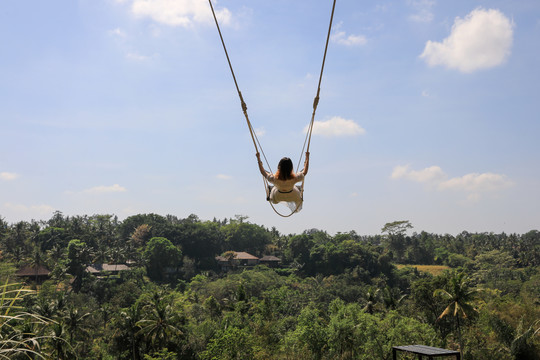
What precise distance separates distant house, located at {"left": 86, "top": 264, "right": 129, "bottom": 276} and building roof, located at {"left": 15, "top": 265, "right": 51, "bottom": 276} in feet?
22.4

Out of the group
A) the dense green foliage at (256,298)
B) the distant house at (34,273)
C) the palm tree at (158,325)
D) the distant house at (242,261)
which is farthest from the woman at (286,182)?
the distant house at (242,261)

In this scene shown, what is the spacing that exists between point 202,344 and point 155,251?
3462 centimetres

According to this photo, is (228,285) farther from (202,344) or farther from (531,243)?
(531,243)

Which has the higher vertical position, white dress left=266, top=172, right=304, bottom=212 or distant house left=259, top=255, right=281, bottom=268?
white dress left=266, top=172, right=304, bottom=212

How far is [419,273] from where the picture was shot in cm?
6538

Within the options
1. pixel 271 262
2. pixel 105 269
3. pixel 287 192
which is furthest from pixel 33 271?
pixel 287 192

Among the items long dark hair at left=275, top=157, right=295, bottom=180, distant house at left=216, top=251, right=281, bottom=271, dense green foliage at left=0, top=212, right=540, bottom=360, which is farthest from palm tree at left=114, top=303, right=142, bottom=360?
distant house at left=216, top=251, right=281, bottom=271

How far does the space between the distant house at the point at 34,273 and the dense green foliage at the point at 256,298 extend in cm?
106

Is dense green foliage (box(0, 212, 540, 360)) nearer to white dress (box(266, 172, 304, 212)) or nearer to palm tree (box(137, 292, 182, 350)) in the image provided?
palm tree (box(137, 292, 182, 350))

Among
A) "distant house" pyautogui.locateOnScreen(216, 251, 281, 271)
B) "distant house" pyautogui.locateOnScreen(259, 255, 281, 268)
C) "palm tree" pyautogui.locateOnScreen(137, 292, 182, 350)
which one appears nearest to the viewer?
"palm tree" pyautogui.locateOnScreen(137, 292, 182, 350)

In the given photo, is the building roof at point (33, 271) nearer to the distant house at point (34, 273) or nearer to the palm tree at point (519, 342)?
the distant house at point (34, 273)

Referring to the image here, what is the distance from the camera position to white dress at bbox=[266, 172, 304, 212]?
6.55 meters

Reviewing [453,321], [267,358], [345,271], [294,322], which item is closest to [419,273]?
[345,271]

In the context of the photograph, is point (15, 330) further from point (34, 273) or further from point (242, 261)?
point (242, 261)
